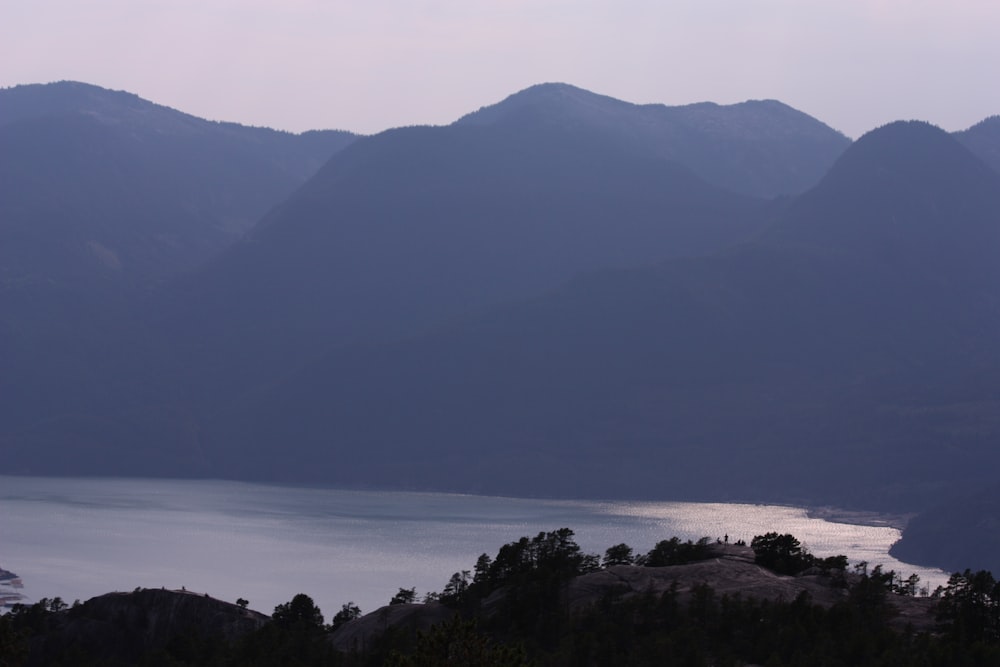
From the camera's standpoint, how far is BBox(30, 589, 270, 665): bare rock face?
101m

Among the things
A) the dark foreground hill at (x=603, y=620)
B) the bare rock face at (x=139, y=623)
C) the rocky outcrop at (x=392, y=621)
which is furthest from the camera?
the bare rock face at (x=139, y=623)

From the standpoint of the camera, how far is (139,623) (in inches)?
4077

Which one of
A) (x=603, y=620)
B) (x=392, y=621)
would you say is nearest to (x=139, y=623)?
(x=392, y=621)

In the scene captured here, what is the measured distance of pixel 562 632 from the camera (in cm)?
8638

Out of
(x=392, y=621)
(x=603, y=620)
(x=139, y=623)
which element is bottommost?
(x=139, y=623)

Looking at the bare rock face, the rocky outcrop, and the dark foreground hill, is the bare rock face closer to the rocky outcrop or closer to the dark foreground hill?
the dark foreground hill

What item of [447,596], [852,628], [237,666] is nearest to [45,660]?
[237,666]

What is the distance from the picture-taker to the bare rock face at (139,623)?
3976 inches

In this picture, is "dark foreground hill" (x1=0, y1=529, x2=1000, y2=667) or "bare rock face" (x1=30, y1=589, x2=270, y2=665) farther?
"bare rock face" (x1=30, y1=589, x2=270, y2=665)

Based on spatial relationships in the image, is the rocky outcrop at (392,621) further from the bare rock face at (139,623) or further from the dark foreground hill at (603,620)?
the bare rock face at (139,623)

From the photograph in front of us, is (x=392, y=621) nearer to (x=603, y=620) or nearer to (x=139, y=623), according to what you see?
(x=603, y=620)

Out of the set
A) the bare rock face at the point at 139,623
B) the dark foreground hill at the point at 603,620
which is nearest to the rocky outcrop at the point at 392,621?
the dark foreground hill at the point at 603,620

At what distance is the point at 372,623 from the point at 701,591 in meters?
21.2

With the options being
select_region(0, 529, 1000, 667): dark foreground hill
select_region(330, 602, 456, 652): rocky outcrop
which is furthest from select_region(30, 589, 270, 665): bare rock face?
select_region(330, 602, 456, 652): rocky outcrop
